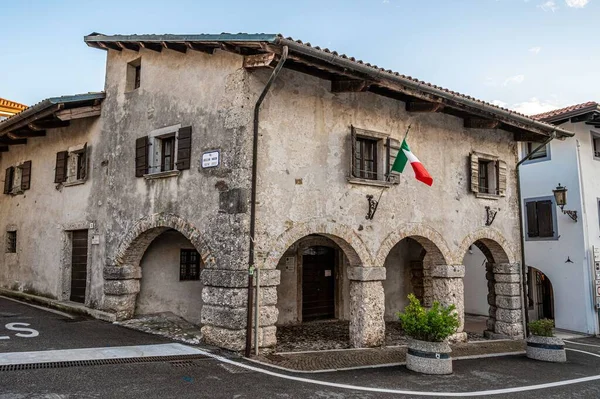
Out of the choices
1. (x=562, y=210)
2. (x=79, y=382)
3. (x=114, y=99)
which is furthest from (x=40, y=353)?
(x=562, y=210)

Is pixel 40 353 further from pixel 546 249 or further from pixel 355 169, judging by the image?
pixel 546 249

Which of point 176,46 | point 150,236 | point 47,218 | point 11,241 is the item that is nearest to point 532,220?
point 150,236

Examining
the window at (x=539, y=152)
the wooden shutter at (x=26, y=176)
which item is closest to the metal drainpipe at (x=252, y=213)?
the wooden shutter at (x=26, y=176)

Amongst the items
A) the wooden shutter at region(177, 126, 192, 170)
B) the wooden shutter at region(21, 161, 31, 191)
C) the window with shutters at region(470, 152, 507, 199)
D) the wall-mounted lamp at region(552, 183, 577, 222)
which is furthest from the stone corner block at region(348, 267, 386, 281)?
the wooden shutter at region(21, 161, 31, 191)

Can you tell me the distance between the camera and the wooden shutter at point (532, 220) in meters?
16.1

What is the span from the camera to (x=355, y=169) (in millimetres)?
10234

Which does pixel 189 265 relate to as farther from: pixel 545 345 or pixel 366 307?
pixel 545 345

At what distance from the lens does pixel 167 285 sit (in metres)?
11.7

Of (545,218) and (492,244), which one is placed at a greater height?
(545,218)

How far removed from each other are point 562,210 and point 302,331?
930cm

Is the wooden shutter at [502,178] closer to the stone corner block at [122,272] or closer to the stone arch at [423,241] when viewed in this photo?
the stone arch at [423,241]

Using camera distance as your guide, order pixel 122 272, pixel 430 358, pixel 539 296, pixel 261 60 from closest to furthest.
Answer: pixel 430 358, pixel 261 60, pixel 122 272, pixel 539 296

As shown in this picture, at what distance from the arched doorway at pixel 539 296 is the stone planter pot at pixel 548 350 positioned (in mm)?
6923

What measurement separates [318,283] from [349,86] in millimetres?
6374
